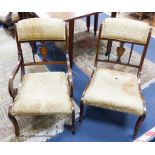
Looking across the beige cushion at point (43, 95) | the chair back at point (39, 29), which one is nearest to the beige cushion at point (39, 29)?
the chair back at point (39, 29)

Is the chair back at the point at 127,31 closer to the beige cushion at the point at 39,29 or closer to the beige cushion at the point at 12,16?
the beige cushion at the point at 39,29

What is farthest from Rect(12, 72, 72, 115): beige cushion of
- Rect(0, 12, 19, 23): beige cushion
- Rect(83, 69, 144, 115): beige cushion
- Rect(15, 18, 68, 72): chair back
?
Rect(0, 12, 19, 23): beige cushion

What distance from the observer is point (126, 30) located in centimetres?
200

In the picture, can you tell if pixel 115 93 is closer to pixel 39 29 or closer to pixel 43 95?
pixel 43 95

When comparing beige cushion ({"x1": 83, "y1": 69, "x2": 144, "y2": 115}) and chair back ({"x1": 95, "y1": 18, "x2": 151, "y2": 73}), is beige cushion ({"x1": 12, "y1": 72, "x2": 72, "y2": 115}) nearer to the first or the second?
beige cushion ({"x1": 83, "y1": 69, "x2": 144, "y2": 115})

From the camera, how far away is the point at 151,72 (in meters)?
2.76

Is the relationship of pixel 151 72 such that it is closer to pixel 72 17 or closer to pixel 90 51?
pixel 90 51

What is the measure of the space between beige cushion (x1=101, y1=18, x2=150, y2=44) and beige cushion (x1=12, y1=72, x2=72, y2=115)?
1.95 feet

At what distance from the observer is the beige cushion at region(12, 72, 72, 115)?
5.85 ft

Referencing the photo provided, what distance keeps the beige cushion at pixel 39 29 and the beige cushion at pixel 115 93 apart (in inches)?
21.4

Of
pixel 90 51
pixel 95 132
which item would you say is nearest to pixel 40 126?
pixel 95 132

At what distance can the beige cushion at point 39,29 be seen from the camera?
6.46 ft

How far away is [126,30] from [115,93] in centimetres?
58
